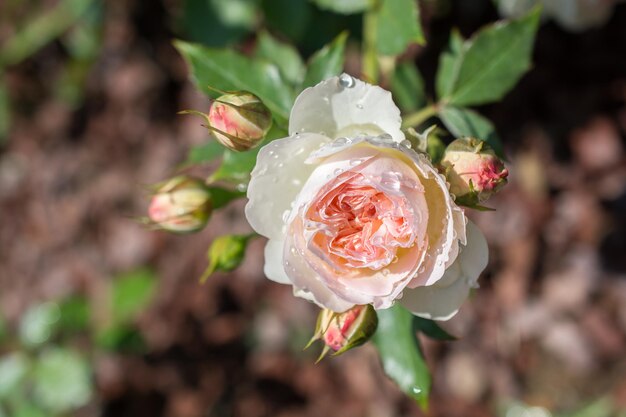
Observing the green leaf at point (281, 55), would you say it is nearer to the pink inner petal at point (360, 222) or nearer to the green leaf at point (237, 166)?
the green leaf at point (237, 166)

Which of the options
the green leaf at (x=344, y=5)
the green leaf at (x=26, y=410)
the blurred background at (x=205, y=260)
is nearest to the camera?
the green leaf at (x=344, y=5)

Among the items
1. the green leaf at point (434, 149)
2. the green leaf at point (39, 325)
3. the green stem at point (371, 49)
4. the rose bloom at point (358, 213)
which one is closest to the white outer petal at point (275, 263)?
the rose bloom at point (358, 213)

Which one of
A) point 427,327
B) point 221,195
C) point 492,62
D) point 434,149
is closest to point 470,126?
point 492,62

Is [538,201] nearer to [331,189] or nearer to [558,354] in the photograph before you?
[558,354]

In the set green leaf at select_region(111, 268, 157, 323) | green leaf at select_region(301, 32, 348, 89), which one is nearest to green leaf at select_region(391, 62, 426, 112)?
green leaf at select_region(301, 32, 348, 89)

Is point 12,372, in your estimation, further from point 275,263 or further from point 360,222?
point 360,222

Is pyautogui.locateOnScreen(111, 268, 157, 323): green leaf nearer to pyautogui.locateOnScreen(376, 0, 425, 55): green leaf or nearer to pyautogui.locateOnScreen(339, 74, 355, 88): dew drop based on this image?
pyautogui.locateOnScreen(376, 0, 425, 55): green leaf

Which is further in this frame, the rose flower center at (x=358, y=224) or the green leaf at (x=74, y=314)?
the green leaf at (x=74, y=314)

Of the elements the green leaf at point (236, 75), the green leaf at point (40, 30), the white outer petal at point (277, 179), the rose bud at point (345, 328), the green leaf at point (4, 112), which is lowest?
the green leaf at point (4, 112)

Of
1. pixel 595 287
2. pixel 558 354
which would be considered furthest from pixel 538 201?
pixel 558 354
